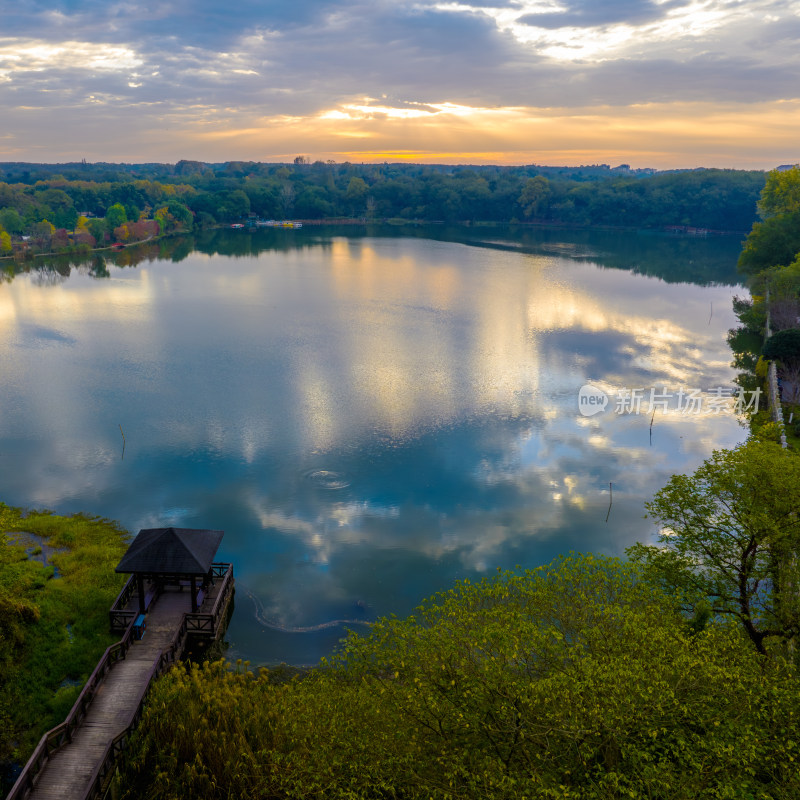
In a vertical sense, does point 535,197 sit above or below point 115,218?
above

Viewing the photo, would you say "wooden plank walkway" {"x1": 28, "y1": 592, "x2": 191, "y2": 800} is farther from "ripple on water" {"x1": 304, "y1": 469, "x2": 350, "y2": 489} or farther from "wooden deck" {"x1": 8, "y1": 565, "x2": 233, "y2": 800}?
"ripple on water" {"x1": 304, "y1": 469, "x2": 350, "y2": 489}

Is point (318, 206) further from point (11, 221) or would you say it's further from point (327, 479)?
point (327, 479)

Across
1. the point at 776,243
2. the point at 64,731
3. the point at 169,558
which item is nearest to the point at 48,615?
the point at 169,558

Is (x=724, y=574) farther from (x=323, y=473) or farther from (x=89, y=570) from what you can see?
(x=89, y=570)

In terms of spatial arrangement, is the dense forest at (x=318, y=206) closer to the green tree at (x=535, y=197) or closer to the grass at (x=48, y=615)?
the green tree at (x=535, y=197)

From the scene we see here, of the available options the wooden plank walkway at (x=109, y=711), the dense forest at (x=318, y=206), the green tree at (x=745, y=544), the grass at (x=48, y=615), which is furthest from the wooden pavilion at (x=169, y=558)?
the dense forest at (x=318, y=206)

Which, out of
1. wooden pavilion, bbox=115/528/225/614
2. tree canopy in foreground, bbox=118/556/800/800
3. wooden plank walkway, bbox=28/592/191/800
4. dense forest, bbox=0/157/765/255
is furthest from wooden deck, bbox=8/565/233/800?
dense forest, bbox=0/157/765/255
